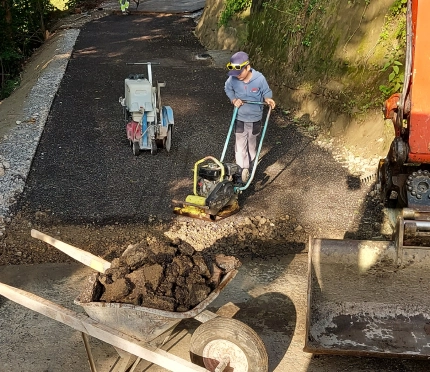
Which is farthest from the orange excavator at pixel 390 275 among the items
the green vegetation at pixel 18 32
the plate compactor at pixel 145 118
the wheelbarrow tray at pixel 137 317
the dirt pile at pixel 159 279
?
the green vegetation at pixel 18 32

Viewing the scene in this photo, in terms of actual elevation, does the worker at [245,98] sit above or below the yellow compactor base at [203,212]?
above

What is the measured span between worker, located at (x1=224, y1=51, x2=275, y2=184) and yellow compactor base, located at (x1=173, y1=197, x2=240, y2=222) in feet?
1.64

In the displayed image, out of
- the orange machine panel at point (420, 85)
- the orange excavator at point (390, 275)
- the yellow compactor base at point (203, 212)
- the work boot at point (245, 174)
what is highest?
the orange machine panel at point (420, 85)

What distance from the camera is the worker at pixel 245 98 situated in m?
6.54

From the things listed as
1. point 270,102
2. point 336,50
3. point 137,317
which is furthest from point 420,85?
point 336,50

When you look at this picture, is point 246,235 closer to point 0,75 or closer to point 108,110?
point 108,110

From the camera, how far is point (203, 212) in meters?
6.53

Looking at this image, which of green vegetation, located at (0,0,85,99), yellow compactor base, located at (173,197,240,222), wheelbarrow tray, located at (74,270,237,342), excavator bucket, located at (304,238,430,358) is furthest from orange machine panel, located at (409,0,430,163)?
green vegetation, located at (0,0,85,99)

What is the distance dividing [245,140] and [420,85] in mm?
2887

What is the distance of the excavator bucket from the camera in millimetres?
4379

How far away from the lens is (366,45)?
916cm

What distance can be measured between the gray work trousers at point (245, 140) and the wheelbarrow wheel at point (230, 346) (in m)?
3.59

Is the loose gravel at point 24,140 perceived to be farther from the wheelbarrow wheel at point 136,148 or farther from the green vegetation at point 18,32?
the green vegetation at point 18,32

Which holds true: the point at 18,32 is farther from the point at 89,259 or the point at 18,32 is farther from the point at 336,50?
the point at 89,259
